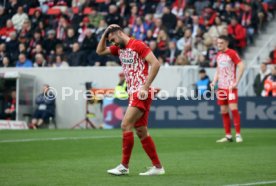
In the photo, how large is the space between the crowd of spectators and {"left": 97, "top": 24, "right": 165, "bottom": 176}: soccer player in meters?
15.9

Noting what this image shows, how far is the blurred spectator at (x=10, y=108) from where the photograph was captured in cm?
2938

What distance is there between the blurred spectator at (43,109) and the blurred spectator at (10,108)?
3.15ft

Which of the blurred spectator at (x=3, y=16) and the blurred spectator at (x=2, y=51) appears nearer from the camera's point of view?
the blurred spectator at (x=2, y=51)

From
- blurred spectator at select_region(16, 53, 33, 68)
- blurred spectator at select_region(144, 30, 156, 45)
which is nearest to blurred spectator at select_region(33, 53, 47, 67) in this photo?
blurred spectator at select_region(16, 53, 33, 68)

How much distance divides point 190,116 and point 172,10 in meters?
5.91

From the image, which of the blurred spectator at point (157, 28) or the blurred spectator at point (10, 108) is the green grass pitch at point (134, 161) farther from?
the blurred spectator at point (10, 108)

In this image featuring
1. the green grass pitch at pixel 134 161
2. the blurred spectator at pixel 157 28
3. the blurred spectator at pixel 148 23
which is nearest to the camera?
the green grass pitch at pixel 134 161

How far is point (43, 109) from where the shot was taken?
2892 cm

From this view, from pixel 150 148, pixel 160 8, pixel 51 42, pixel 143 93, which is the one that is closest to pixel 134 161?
pixel 150 148

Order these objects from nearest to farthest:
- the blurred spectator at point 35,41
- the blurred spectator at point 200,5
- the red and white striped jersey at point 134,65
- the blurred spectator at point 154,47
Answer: the red and white striped jersey at point 134,65
the blurred spectator at point 154,47
the blurred spectator at point 200,5
the blurred spectator at point 35,41

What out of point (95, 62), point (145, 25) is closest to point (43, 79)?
point (95, 62)

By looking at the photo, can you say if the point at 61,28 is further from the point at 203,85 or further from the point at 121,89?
the point at 203,85

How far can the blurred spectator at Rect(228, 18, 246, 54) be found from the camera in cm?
2761

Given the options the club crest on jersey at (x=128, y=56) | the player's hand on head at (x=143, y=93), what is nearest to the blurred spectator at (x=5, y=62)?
the club crest on jersey at (x=128, y=56)
